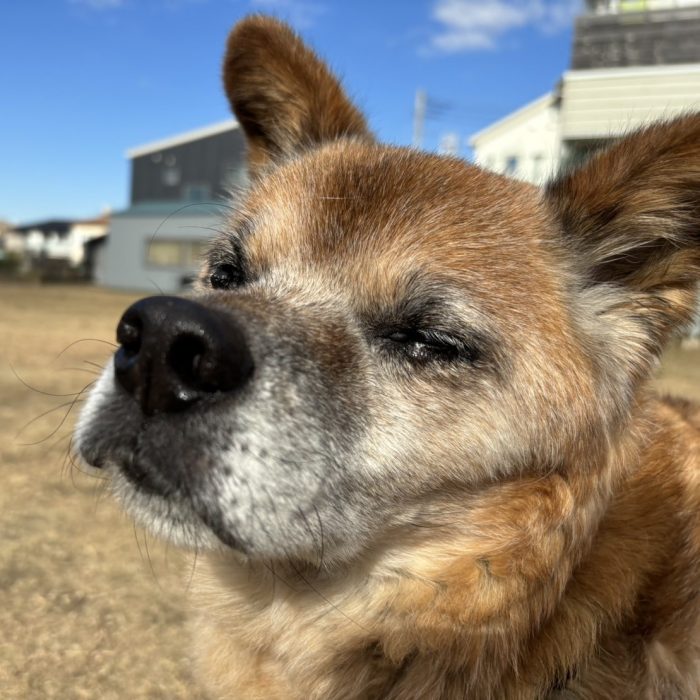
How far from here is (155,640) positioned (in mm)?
2922

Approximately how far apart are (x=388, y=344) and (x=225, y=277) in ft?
2.49

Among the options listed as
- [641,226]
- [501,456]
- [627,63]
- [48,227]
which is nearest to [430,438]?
[501,456]

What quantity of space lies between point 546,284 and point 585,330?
0.72ft

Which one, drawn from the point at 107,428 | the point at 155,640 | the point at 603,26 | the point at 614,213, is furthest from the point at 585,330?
the point at 603,26

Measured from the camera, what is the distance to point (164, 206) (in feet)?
110

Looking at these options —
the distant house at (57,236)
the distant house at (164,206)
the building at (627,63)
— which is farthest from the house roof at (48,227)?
the building at (627,63)

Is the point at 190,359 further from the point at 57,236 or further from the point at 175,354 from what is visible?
the point at 57,236

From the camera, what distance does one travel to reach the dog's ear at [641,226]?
2109 millimetres

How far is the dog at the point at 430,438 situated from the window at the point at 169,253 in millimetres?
28040

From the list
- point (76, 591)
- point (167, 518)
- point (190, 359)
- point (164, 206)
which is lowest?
point (76, 591)

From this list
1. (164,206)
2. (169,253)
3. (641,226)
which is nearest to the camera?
(641,226)

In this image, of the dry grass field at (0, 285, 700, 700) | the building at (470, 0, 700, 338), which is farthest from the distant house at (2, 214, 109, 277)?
the dry grass field at (0, 285, 700, 700)

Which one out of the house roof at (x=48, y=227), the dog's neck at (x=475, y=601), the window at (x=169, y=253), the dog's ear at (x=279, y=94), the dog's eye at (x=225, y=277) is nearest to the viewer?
the dog's neck at (x=475, y=601)

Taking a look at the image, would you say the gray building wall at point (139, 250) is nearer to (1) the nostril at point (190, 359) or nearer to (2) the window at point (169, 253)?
(2) the window at point (169, 253)
